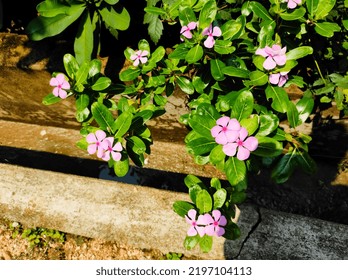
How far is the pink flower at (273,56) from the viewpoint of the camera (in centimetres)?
126

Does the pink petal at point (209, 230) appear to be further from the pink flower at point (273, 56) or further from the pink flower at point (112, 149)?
the pink flower at point (273, 56)

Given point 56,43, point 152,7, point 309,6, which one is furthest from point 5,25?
point 309,6

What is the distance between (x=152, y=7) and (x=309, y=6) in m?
0.71

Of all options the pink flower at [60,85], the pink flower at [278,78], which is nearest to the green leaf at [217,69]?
the pink flower at [278,78]

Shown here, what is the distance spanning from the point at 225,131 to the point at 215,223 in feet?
1.32

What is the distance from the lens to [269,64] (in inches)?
49.8

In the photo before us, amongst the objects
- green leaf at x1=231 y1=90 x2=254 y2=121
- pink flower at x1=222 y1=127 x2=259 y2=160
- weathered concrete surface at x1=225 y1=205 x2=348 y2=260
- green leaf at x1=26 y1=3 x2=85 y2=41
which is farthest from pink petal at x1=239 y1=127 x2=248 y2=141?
green leaf at x1=26 y1=3 x2=85 y2=41

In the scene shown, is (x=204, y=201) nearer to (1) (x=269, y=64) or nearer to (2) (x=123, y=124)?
(2) (x=123, y=124)

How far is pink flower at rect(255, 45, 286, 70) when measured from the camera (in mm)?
1264

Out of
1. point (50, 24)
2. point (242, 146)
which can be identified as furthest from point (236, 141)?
point (50, 24)

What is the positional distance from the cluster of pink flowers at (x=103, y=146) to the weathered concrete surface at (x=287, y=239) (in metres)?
1.06

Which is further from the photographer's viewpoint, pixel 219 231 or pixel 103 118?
pixel 103 118

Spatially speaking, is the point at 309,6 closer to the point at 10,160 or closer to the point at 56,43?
the point at 56,43

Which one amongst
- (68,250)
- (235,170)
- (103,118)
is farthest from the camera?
(68,250)
